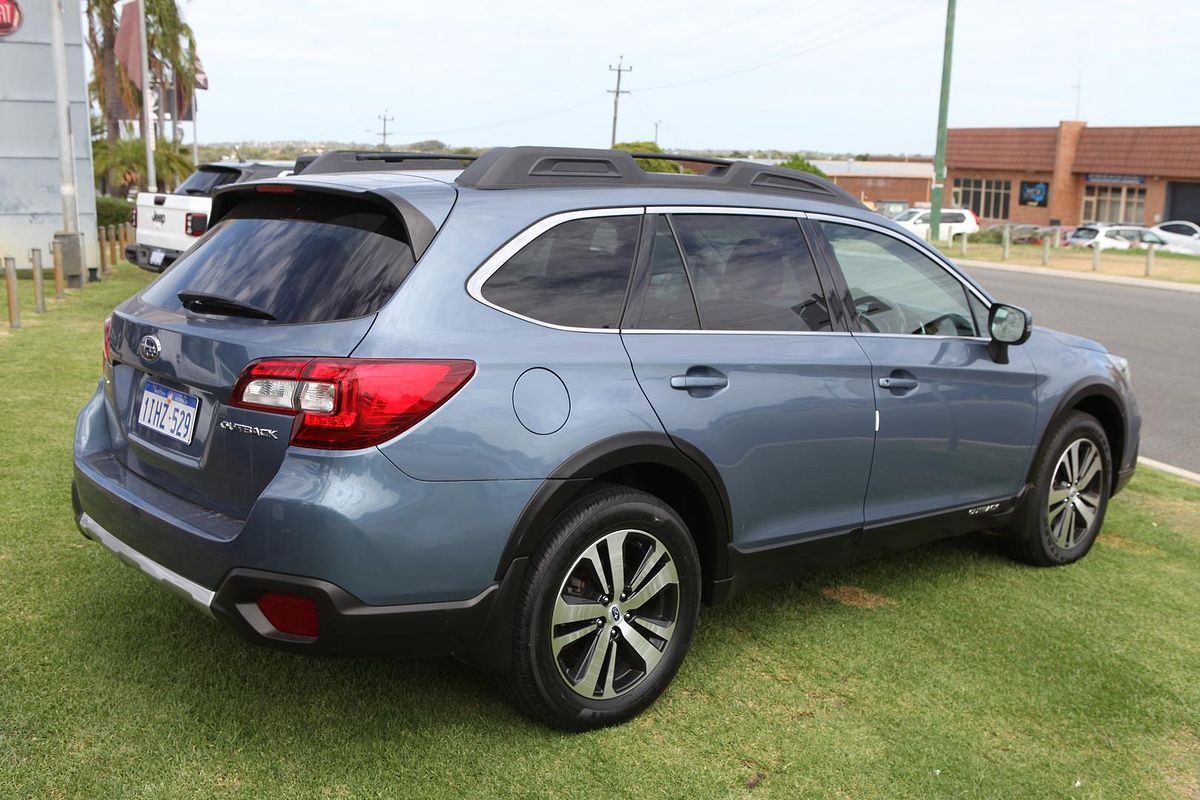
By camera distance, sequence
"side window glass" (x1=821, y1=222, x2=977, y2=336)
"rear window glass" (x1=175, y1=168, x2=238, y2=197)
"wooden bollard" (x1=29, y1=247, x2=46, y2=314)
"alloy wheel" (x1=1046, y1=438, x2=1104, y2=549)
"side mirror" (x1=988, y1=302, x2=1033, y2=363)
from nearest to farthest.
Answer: "side window glass" (x1=821, y1=222, x2=977, y2=336) < "side mirror" (x1=988, y1=302, x2=1033, y2=363) < "alloy wheel" (x1=1046, y1=438, x2=1104, y2=549) < "wooden bollard" (x1=29, y1=247, x2=46, y2=314) < "rear window glass" (x1=175, y1=168, x2=238, y2=197)

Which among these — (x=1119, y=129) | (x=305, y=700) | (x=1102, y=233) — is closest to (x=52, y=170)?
(x=305, y=700)

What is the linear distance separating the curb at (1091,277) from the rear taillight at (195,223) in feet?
59.2

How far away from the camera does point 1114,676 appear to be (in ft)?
13.8

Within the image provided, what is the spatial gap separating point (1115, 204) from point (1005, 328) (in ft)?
211

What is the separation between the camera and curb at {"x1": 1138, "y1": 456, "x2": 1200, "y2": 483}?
7387mm

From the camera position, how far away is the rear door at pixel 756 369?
3.74 meters

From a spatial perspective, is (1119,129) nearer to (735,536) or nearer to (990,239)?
(990,239)

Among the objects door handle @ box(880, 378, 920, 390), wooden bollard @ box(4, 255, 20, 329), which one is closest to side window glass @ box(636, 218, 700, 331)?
door handle @ box(880, 378, 920, 390)

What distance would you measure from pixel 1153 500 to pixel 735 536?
4013 mm

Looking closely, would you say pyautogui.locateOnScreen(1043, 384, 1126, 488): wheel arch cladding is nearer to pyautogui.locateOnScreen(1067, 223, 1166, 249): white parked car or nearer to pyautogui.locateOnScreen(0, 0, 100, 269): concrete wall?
pyautogui.locateOnScreen(0, 0, 100, 269): concrete wall

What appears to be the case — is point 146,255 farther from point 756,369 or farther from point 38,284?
point 756,369

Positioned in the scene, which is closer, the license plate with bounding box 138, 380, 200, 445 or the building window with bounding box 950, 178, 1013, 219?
the license plate with bounding box 138, 380, 200, 445

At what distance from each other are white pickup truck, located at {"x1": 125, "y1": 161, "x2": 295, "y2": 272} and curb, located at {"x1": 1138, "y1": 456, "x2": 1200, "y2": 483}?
1036 centimetres

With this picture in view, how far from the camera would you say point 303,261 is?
3.43m
